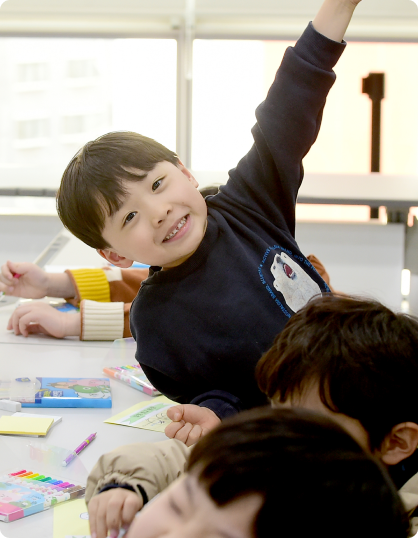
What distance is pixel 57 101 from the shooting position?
2760 millimetres

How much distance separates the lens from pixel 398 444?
50 centimetres

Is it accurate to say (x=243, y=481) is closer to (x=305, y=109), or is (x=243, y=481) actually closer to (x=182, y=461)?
(x=182, y=461)

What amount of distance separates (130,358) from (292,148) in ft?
1.48

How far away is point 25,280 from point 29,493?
82cm

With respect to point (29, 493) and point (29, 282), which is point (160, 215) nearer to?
point (29, 493)

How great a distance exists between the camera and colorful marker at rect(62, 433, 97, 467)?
62 cm

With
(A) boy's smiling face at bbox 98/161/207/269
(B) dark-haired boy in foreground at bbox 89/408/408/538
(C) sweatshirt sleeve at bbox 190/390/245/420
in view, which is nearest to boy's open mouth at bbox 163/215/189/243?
(A) boy's smiling face at bbox 98/161/207/269

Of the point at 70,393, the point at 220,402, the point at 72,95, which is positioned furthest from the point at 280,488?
the point at 72,95

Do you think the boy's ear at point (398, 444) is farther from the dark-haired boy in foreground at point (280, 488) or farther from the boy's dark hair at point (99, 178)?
the boy's dark hair at point (99, 178)

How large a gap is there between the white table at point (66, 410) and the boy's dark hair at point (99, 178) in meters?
0.23

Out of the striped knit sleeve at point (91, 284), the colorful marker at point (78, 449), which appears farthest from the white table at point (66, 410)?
the striped knit sleeve at point (91, 284)

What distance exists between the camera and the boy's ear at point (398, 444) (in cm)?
50

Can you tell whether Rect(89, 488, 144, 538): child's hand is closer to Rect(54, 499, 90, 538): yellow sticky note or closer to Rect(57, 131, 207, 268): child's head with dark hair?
Rect(54, 499, 90, 538): yellow sticky note

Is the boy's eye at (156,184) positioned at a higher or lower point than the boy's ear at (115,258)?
higher
